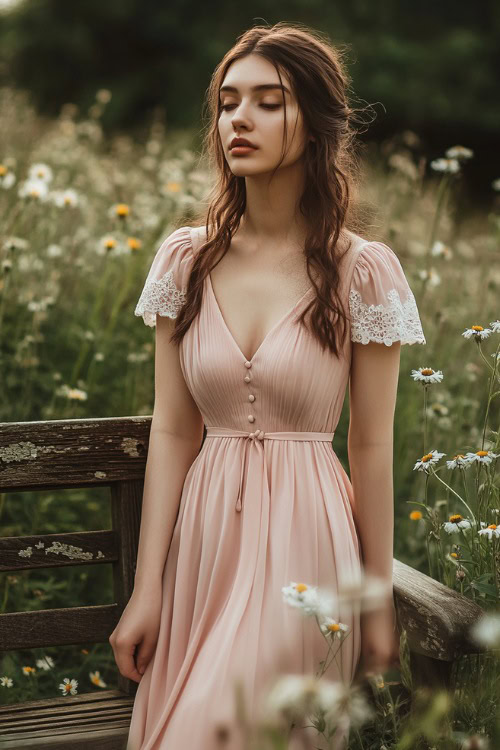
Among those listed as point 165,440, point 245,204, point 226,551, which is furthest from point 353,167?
point 226,551

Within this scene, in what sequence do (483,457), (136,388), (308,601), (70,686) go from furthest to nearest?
1. (136,388)
2. (70,686)
3. (483,457)
4. (308,601)

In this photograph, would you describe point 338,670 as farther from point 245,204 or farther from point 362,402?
point 245,204

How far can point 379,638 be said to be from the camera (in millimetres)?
1960

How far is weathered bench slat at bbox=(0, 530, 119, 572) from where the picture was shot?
2033 millimetres

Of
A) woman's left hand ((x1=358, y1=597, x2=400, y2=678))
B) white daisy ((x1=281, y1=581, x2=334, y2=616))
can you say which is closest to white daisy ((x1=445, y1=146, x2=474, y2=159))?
woman's left hand ((x1=358, y1=597, x2=400, y2=678))

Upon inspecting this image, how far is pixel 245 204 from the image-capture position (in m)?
2.22

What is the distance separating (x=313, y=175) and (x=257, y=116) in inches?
7.8

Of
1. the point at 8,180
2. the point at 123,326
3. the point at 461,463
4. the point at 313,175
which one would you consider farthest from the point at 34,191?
the point at 461,463

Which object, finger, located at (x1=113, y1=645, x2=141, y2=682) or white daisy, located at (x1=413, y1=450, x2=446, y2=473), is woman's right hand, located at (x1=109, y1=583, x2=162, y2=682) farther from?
white daisy, located at (x1=413, y1=450, x2=446, y2=473)

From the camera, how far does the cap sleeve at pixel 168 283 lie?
2131mm

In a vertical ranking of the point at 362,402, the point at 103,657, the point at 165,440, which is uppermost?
the point at 362,402

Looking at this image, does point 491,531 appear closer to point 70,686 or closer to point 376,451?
point 376,451

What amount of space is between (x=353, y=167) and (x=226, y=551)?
3.17 feet

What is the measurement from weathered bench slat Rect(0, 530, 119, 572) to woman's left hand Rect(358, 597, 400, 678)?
584 mm
